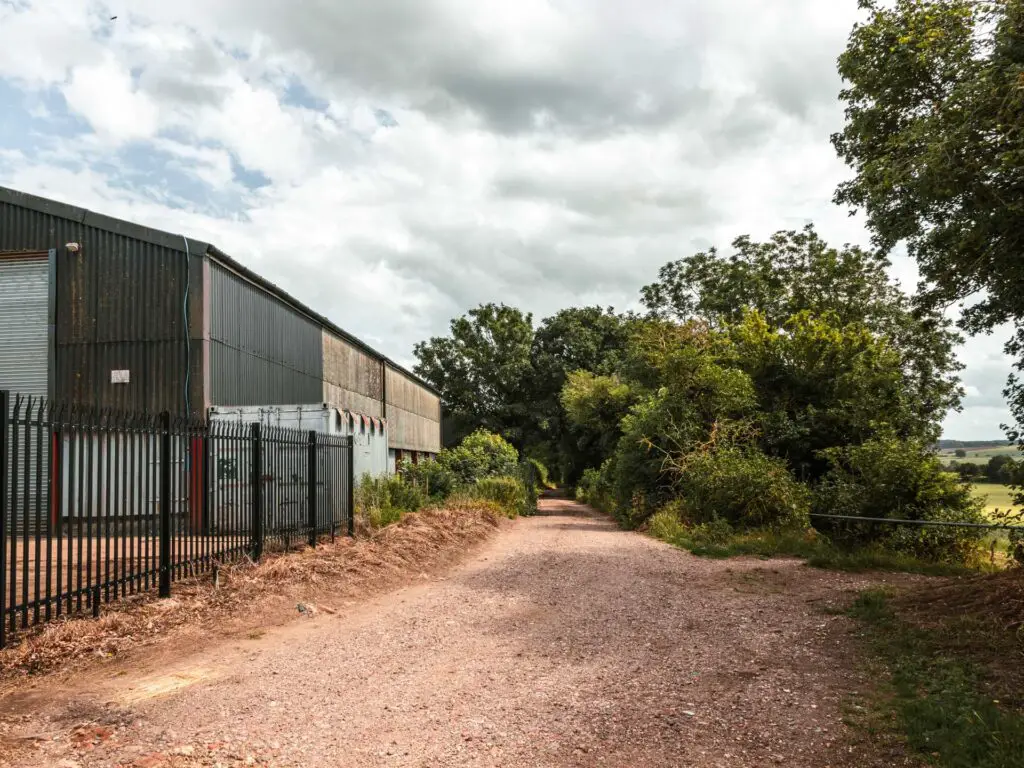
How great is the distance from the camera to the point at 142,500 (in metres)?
7.51

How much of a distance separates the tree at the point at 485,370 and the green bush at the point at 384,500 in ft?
104

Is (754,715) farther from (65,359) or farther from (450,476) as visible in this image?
(450,476)

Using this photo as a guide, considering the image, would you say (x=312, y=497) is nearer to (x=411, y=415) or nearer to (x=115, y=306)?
(x=115, y=306)

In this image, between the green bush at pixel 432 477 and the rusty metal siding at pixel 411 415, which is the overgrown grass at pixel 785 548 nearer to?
the green bush at pixel 432 477

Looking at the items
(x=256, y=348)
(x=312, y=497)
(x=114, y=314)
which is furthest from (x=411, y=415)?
(x=312, y=497)

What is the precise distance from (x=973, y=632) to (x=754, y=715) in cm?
286

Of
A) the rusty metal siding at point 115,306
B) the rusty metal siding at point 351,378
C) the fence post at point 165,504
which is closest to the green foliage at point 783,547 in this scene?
the fence post at point 165,504

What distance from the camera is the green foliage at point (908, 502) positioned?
40.5 feet

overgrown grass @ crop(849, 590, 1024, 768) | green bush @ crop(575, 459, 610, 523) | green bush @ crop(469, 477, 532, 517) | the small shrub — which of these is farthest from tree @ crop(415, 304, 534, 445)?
overgrown grass @ crop(849, 590, 1024, 768)

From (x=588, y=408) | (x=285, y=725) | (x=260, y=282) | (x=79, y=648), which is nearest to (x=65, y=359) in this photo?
(x=260, y=282)

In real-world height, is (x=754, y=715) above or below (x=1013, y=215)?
below

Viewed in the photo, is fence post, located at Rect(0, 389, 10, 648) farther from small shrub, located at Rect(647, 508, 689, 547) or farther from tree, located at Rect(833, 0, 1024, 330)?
small shrub, located at Rect(647, 508, 689, 547)

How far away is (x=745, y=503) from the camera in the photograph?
50.8 feet

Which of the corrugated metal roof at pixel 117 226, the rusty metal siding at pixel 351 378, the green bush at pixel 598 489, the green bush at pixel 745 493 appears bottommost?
the green bush at pixel 598 489
